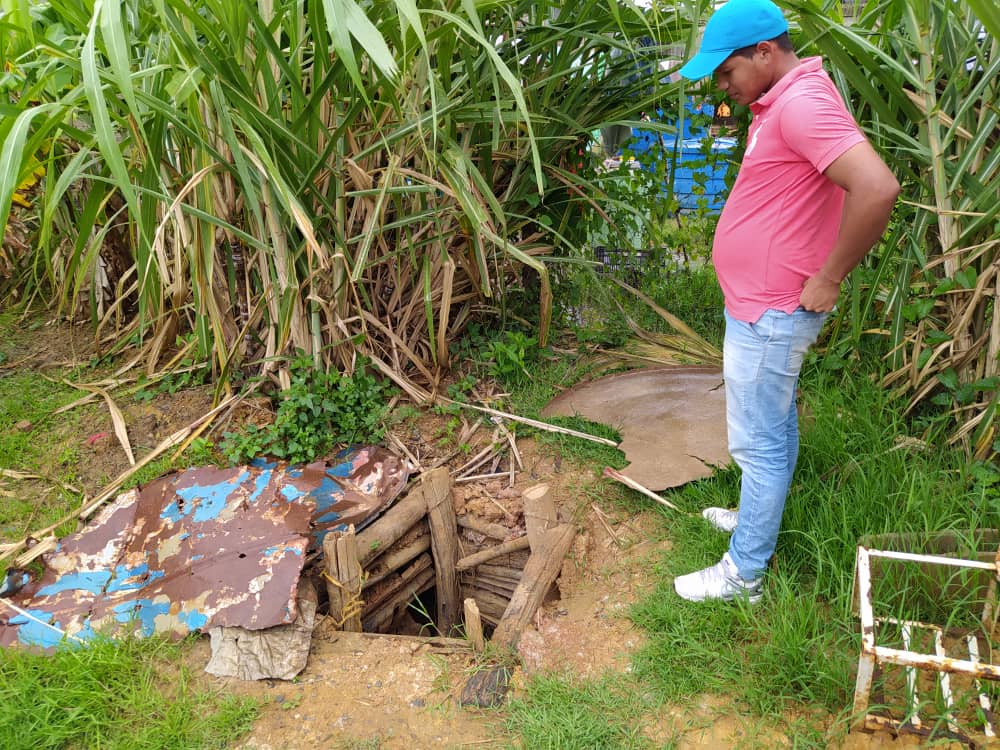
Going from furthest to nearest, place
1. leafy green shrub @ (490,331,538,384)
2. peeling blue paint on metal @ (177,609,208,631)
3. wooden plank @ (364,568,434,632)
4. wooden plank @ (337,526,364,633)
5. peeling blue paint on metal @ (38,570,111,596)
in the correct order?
leafy green shrub @ (490,331,538,384) → wooden plank @ (364,568,434,632) → wooden plank @ (337,526,364,633) → peeling blue paint on metal @ (38,570,111,596) → peeling blue paint on metal @ (177,609,208,631)

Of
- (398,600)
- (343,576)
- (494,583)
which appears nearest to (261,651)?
(343,576)

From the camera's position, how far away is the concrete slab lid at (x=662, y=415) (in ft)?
8.25

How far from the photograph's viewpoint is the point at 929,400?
95.9 inches

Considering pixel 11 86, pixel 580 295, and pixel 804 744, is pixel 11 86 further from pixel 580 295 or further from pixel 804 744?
pixel 804 744

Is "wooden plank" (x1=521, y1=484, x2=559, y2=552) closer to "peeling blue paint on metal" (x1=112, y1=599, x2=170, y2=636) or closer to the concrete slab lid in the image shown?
the concrete slab lid

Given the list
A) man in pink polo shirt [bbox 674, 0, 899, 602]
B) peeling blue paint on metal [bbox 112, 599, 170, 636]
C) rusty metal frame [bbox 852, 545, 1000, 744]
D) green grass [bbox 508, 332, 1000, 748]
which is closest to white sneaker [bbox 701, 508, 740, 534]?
green grass [bbox 508, 332, 1000, 748]

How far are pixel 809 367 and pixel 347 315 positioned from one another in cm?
182

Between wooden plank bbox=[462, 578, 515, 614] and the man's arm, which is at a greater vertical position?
the man's arm

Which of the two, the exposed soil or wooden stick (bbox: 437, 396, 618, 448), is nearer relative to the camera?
the exposed soil

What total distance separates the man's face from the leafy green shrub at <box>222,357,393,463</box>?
5.50 ft

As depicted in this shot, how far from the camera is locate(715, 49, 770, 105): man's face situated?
5.31 feet

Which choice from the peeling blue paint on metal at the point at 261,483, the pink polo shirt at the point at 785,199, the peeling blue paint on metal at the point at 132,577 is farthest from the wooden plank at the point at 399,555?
the pink polo shirt at the point at 785,199

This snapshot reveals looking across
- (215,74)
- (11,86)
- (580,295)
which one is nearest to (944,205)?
(580,295)

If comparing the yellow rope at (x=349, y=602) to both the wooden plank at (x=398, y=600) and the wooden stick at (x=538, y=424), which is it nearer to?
the wooden plank at (x=398, y=600)
